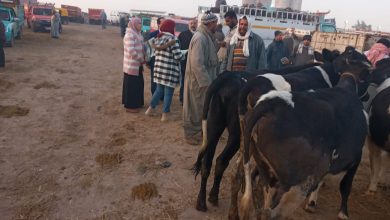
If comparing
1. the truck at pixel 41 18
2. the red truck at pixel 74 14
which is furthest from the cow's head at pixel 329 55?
the red truck at pixel 74 14

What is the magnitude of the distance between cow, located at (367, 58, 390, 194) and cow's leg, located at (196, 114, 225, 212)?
72.2 inches

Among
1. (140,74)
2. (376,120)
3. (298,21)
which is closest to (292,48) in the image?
(140,74)

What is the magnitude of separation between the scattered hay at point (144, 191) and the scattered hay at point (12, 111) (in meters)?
3.51

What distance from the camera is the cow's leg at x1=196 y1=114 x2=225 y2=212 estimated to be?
3613mm

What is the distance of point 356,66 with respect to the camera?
373 centimetres

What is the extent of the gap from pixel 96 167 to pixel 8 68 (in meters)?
7.54

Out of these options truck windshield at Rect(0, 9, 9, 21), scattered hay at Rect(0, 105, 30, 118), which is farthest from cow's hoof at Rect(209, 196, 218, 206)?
truck windshield at Rect(0, 9, 9, 21)

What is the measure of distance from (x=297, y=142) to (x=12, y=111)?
569 cm

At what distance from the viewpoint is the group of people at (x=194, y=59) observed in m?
4.91

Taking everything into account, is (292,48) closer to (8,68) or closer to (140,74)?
(140,74)

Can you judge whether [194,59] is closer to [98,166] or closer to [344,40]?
[98,166]

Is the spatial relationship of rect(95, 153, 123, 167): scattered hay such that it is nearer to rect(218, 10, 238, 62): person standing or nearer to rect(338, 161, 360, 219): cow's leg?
rect(218, 10, 238, 62): person standing

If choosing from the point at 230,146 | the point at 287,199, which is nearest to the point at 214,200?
the point at 230,146

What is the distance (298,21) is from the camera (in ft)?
64.7
